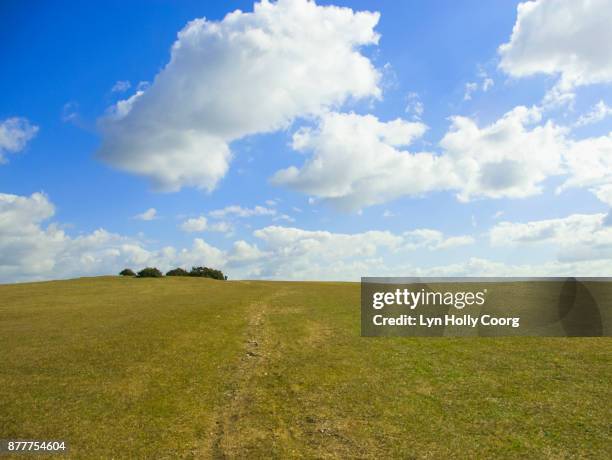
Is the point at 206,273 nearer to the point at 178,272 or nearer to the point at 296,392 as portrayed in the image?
the point at 178,272

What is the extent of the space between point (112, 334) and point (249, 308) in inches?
699

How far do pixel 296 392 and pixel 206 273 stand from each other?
91415 millimetres

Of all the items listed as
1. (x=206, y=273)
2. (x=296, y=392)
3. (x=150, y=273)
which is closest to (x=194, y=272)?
(x=206, y=273)

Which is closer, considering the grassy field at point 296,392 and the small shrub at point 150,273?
the grassy field at point 296,392

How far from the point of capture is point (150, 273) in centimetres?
9488

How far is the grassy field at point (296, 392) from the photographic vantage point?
1697 centimetres

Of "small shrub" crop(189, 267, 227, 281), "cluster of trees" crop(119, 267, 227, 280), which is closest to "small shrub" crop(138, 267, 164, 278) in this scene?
"cluster of trees" crop(119, 267, 227, 280)

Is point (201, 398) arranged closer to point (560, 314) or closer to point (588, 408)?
point (588, 408)

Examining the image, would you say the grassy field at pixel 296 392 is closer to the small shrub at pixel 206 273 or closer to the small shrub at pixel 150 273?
the small shrub at pixel 150 273

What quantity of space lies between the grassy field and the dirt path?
0.08 m

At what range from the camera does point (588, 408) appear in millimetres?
19297

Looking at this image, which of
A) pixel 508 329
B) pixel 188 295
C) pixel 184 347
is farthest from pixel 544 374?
pixel 188 295

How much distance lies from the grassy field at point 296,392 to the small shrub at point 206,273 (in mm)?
71347

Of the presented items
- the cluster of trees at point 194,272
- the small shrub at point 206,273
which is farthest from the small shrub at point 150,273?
the small shrub at point 206,273
